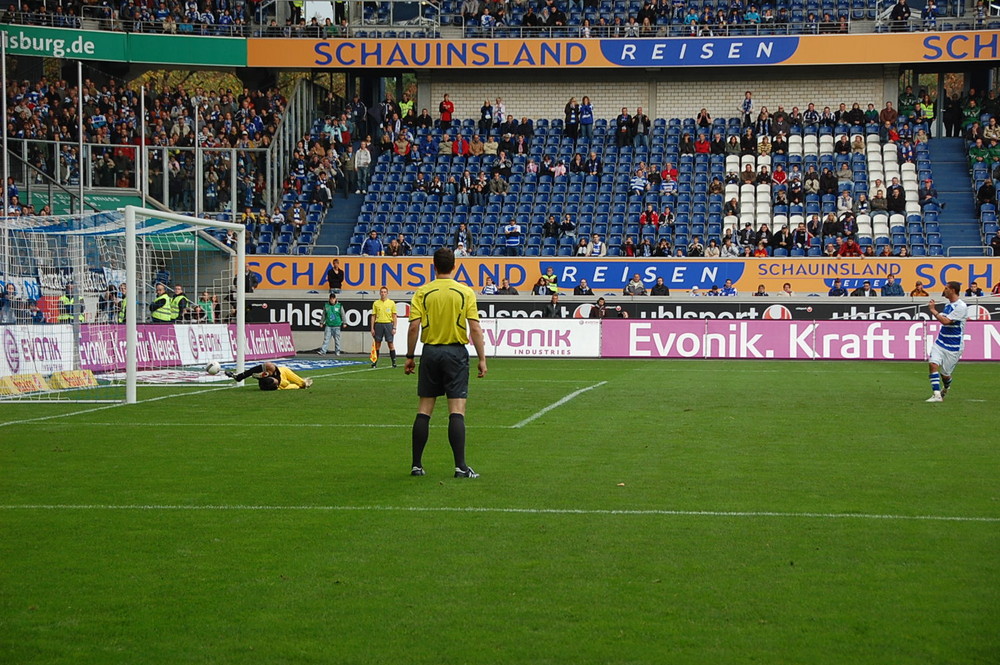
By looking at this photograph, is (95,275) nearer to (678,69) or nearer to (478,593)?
(478,593)

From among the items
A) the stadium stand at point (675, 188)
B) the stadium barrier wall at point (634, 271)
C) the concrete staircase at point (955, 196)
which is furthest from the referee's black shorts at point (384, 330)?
the concrete staircase at point (955, 196)

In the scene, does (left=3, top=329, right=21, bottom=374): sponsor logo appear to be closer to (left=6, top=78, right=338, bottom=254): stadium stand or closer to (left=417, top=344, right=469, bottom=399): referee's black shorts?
(left=417, top=344, right=469, bottom=399): referee's black shorts

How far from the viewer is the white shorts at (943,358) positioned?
18672mm

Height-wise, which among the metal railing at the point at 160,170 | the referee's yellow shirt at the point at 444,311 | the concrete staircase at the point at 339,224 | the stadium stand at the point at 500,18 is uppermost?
the stadium stand at the point at 500,18

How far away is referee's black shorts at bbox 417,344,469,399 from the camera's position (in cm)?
1009

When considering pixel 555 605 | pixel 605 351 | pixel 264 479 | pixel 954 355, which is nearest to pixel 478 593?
pixel 555 605

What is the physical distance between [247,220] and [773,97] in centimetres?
2168

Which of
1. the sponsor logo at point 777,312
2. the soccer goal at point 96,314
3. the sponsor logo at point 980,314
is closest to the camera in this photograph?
the soccer goal at point 96,314

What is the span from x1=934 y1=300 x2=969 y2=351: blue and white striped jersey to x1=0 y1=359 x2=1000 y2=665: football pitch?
3.79m

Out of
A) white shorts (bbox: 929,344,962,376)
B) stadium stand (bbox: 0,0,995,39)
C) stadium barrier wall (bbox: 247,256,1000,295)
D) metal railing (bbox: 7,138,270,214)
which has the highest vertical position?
stadium stand (bbox: 0,0,995,39)

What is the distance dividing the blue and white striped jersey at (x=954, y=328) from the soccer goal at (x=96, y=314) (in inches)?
473

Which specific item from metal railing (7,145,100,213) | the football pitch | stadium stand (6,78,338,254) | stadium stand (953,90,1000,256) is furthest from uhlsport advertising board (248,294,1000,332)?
the football pitch

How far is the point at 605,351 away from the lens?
105 feet

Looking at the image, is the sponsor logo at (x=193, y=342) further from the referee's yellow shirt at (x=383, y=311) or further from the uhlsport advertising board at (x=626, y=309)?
the uhlsport advertising board at (x=626, y=309)
